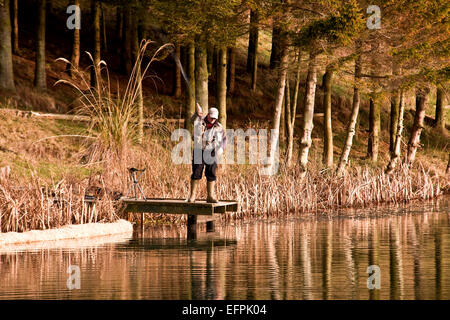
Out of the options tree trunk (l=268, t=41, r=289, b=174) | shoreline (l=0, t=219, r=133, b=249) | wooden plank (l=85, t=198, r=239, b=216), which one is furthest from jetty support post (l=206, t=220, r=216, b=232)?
tree trunk (l=268, t=41, r=289, b=174)

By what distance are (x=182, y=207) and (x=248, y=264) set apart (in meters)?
A: 5.36

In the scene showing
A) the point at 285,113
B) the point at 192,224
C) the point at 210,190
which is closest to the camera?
the point at 210,190

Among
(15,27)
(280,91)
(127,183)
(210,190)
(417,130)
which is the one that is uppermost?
(15,27)

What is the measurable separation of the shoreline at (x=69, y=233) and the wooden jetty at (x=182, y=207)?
529 mm

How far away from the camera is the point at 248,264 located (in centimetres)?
1539

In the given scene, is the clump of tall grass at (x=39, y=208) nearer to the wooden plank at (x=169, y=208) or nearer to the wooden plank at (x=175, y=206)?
the wooden plank at (x=175, y=206)

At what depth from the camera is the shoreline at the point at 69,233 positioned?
18.5 metres

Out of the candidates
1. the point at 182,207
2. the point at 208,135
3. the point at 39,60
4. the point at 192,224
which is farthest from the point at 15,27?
the point at 208,135

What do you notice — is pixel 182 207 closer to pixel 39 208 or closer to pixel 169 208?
pixel 169 208

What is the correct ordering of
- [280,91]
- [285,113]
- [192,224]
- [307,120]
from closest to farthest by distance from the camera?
[192,224] → [280,91] → [307,120] → [285,113]

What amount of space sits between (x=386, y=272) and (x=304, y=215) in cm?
1105

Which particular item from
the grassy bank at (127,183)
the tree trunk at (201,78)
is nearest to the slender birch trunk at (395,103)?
the grassy bank at (127,183)

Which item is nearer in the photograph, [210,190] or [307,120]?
[210,190]

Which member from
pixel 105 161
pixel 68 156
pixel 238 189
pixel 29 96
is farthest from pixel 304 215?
pixel 29 96
